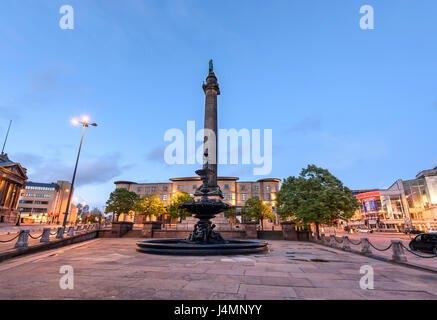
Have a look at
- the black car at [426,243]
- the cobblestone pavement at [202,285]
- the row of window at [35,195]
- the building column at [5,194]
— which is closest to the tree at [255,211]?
the black car at [426,243]

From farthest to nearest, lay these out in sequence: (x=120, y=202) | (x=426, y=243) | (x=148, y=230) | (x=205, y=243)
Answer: (x=120, y=202) → (x=148, y=230) → (x=426, y=243) → (x=205, y=243)

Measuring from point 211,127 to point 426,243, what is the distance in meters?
22.9

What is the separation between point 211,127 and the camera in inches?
1105

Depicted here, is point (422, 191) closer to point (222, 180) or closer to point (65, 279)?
point (222, 180)

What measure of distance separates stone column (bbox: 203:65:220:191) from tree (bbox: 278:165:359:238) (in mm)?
10026

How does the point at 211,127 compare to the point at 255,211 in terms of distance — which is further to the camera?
the point at 255,211

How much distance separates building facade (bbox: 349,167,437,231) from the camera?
50656 millimetres

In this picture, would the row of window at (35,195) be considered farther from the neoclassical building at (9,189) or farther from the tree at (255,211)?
the tree at (255,211)

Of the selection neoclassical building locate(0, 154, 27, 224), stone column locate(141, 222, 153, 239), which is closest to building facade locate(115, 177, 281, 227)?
neoclassical building locate(0, 154, 27, 224)

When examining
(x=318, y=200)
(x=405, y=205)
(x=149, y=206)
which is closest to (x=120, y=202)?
(x=149, y=206)

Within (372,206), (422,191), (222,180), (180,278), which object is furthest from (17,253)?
(372,206)

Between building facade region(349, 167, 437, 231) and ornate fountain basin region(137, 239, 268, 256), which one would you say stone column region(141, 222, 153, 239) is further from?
building facade region(349, 167, 437, 231)

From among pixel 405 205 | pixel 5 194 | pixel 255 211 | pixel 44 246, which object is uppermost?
pixel 5 194

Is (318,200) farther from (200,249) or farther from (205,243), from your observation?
(200,249)
